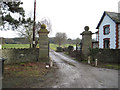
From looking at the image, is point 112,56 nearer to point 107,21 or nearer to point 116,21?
point 116,21

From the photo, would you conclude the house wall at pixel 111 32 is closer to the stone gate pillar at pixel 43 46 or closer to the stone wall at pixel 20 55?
the stone gate pillar at pixel 43 46

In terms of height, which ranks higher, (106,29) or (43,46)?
(106,29)

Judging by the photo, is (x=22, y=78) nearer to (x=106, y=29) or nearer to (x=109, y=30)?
(x=109, y=30)

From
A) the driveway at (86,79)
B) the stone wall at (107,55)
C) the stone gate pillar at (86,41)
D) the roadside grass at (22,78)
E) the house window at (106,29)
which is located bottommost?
the driveway at (86,79)

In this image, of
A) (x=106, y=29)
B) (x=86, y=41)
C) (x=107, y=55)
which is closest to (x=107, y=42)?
(x=106, y=29)

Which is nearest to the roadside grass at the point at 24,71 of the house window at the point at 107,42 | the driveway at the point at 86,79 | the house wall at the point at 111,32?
the driveway at the point at 86,79

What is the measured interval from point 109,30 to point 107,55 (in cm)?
900

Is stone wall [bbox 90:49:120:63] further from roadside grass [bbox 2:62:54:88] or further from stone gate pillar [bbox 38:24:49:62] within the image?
roadside grass [bbox 2:62:54:88]

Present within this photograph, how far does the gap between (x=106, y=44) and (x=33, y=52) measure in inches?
608

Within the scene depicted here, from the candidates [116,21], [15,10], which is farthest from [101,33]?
[15,10]

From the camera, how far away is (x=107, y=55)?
10602 mm

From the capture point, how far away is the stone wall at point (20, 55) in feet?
29.5

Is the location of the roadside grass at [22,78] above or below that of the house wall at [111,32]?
below

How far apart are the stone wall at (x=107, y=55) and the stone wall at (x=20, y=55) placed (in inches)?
288
